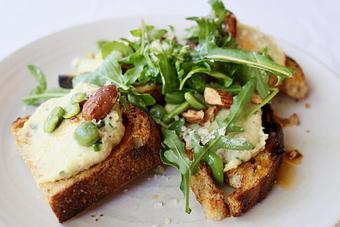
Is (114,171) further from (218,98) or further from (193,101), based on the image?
(218,98)

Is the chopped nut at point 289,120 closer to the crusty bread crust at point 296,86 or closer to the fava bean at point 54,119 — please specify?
the crusty bread crust at point 296,86

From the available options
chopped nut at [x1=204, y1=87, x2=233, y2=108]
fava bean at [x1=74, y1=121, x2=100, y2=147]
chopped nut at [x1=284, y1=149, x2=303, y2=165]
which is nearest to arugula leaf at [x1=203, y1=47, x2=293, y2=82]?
chopped nut at [x1=204, y1=87, x2=233, y2=108]

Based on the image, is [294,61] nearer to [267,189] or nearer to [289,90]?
[289,90]

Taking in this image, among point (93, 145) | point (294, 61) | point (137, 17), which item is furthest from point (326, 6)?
point (93, 145)

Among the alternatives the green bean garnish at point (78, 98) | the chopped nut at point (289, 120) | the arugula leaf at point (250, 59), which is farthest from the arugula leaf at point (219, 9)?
the green bean garnish at point (78, 98)

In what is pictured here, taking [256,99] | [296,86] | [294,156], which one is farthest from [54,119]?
[296,86]
